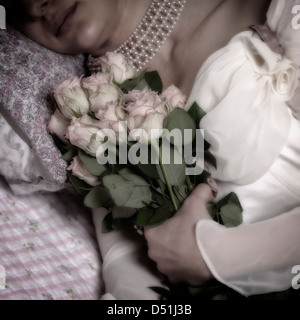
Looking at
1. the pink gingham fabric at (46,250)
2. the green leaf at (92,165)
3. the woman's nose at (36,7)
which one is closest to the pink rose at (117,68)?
the green leaf at (92,165)

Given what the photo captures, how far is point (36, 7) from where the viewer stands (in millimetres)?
1245

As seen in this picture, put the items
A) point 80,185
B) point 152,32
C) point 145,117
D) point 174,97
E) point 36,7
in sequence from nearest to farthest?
point 145,117, point 174,97, point 80,185, point 36,7, point 152,32

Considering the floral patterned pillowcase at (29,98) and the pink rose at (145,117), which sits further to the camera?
the floral patterned pillowcase at (29,98)

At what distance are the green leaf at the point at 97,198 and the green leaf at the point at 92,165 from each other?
7cm

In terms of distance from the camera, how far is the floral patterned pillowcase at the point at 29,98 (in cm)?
117

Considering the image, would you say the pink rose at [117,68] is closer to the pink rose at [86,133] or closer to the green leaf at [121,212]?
the pink rose at [86,133]

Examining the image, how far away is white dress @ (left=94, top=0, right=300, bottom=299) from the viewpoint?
3.08 ft

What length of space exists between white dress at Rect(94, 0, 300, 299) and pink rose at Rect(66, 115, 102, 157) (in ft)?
0.81

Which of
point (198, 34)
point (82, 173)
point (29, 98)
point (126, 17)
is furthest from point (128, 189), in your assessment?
point (126, 17)

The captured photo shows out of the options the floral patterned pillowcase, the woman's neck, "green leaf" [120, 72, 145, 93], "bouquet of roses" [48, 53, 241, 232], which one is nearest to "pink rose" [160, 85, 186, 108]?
"bouquet of roses" [48, 53, 241, 232]

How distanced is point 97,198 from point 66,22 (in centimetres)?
58

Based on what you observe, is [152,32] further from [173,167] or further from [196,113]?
[173,167]

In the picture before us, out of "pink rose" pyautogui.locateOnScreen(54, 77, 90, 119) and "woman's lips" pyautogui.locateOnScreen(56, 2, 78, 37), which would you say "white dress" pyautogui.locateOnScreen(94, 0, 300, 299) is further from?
"woman's lips" pyautogui.locateOnScreen(56, 2, 78, 37)
